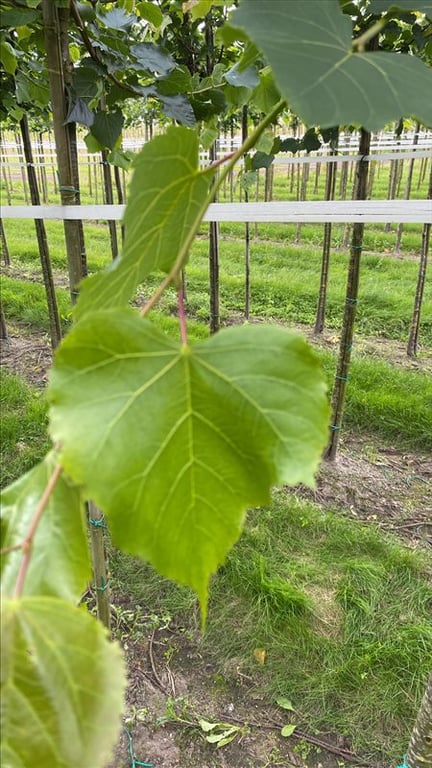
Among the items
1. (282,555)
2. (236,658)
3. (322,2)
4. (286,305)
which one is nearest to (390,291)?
(286,305)

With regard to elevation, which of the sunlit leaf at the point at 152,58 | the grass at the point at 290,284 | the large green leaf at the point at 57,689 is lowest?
the grass at the point at 290,284

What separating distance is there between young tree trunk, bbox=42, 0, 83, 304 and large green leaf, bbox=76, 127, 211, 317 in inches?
18.1

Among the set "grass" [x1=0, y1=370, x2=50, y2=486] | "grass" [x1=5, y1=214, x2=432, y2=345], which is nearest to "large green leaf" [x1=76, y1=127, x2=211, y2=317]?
"grass" [x1=0, y1=370, x2=50, y2=486]

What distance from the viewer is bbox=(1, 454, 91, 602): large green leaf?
325 millimetres

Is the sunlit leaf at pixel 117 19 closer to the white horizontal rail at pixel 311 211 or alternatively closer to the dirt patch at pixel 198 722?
the white horizontal rail at pixel 311 211

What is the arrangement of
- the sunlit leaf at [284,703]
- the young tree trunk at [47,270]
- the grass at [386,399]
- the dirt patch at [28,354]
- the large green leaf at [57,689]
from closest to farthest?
the large green leaf at [57,689] < the sunlit leaf at [284,703] < the young tree trunk at [47,270] < the grass at [386,399] < the dirt patch at [28,354]

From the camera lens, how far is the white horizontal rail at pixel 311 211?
56.8 inches

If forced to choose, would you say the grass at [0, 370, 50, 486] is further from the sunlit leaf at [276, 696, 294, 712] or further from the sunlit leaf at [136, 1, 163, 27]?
the sunlit leaf at [136, 1, 163, 27]

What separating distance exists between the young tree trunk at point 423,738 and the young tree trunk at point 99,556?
67 centimetres

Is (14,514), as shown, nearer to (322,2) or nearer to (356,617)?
(322,2)

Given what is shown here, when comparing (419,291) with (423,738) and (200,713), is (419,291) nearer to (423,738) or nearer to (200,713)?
(200,713)

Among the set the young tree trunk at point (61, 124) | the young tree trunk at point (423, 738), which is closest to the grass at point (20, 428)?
the young tree trunk at point (61, 124)

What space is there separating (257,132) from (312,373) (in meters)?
0.17

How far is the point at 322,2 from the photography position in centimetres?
37
